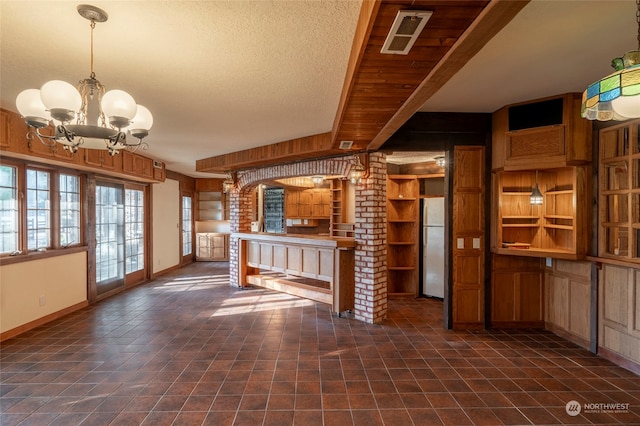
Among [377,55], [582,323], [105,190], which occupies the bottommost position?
[582,323]

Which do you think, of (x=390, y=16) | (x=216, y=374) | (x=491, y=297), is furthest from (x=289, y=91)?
(x=491, y=297)

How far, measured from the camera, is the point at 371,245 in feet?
14.6

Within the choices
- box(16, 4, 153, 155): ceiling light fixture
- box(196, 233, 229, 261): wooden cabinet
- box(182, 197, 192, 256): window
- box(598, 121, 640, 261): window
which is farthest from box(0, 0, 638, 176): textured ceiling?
box(196, 233, 229, 261): wooden cabinet

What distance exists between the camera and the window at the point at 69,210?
4.86 m

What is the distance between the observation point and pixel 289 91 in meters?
3.00

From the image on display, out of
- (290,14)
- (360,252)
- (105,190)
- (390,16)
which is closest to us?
(390,16)

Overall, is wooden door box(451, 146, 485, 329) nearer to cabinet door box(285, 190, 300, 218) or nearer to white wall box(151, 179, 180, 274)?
cabinet door box(285, 190, 300, 218)

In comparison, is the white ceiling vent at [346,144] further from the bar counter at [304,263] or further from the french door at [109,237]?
the french door at [109,237]

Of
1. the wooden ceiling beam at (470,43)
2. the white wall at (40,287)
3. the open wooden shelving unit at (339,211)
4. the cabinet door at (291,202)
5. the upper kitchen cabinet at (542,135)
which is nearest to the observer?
the wooden ceiling beam at (470,43)

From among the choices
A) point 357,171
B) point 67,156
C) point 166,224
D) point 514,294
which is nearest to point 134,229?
point 166,224

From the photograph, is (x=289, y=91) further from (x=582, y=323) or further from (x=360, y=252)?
(x=582, y=323)

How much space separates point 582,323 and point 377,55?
3.89 m

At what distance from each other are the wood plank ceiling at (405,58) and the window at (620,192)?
2302 millimetres

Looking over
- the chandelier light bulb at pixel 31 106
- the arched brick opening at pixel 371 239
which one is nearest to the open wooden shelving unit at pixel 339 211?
the arched brick opening at pixel 371 239
